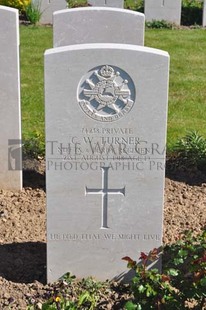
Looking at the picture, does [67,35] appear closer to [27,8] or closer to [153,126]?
[153,126]

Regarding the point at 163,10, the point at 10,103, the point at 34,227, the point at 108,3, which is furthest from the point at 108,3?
the point at 34,227

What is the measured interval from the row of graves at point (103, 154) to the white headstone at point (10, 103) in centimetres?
159

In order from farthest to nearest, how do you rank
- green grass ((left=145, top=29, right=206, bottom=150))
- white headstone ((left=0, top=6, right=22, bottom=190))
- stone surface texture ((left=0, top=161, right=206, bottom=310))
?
green grass ((left=145, top=29, right=206, bottom=150)) < white headstone ((left=0, top=6, right=22, bottom=190)) < stone surface texture ((left=0, top=161, right=206, bottom=310))

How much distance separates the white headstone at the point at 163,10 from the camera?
46.5 feet

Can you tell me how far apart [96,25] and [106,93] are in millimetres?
2031

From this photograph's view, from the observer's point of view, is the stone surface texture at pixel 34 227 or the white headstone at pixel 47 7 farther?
the white headstone at pixel 47 7

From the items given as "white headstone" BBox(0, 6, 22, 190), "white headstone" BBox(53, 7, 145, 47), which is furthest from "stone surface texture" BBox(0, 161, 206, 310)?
"white headstone" BBox(53, 7, 145, 47)

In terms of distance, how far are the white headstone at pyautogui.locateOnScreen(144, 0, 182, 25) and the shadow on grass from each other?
9714 millimetres

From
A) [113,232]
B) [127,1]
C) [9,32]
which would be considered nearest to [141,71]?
[113,232]

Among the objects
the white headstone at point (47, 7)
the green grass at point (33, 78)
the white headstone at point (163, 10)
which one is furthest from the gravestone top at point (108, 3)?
the green grass at point (33, 78)

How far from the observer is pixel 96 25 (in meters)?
6.22

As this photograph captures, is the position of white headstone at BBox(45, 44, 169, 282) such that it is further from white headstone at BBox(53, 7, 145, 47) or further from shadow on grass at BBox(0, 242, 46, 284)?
white headstone at BBox(53, 7, 145, 47)

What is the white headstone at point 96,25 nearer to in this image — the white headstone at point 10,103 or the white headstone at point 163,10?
the white headstone at point 10,103

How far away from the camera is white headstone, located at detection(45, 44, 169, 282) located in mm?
4266
